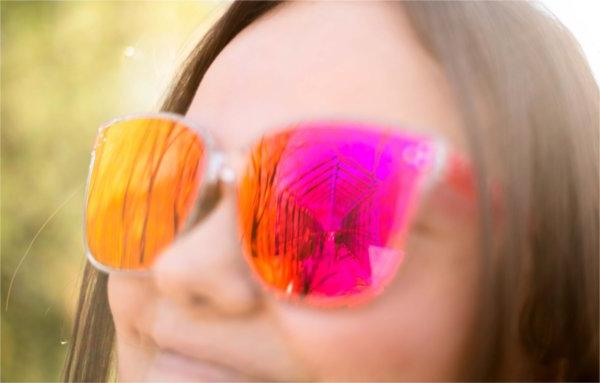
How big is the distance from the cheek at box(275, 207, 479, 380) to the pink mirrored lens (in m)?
0.02

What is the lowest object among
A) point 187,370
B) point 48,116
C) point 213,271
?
point 187,370

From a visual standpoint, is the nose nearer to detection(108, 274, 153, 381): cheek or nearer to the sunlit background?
detection(108, 274, 153, 381): cheek

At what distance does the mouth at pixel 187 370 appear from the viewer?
0.73 meters

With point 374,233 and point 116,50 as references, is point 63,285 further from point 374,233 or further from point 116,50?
point 374,233

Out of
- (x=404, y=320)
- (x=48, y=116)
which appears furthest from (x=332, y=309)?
(x=48, y=116)

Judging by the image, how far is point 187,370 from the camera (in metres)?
0.75

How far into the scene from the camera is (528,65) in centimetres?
75

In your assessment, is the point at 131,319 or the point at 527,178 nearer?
the point at 527,178

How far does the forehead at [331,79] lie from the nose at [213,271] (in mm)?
82

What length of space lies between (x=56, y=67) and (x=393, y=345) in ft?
6.09

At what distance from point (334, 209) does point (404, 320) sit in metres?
0.11

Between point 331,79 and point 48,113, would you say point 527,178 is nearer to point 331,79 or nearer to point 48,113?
point 331,79

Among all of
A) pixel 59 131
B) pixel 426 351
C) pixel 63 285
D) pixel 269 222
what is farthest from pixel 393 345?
pixel 59 131

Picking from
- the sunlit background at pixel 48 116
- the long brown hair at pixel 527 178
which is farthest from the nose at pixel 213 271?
the sunlit background at pixel 48 116
